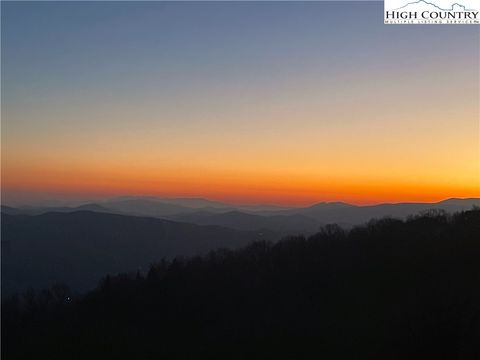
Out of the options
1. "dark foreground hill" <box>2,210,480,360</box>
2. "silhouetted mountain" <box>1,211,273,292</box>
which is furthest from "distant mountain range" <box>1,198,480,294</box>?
"dark foreground hill" <box>2,210,480,360</box>

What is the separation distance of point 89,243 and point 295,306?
63.5 m

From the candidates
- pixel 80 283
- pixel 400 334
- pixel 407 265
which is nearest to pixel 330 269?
pixel 407 265

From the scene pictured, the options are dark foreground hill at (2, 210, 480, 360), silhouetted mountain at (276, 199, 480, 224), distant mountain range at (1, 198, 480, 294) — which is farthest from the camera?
distant mountain range at (1, 198, 480, 294)

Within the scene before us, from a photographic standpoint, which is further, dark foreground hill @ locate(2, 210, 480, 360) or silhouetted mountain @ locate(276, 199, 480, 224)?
silhouetted mountain @ locate(276, 199, 480, 224)

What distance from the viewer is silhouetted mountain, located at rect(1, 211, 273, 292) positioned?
200 ft

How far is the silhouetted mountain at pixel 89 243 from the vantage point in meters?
60.8

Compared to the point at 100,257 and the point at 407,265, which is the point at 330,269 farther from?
the point at 100,257

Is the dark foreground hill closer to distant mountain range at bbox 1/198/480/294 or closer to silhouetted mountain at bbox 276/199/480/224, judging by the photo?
silhouetted mountain at bbox 276/199/480/224

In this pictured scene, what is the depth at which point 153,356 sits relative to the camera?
16.4m

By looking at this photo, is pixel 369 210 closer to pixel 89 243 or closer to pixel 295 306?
pixel 89 243

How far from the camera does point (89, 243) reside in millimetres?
79625

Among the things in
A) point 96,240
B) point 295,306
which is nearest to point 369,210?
point 96,240

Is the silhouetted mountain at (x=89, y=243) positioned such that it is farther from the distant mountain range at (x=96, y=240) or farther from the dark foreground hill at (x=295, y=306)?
the dark foreground hill at (x=295, y=306)

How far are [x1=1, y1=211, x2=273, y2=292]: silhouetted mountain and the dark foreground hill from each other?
2100 centimetres
